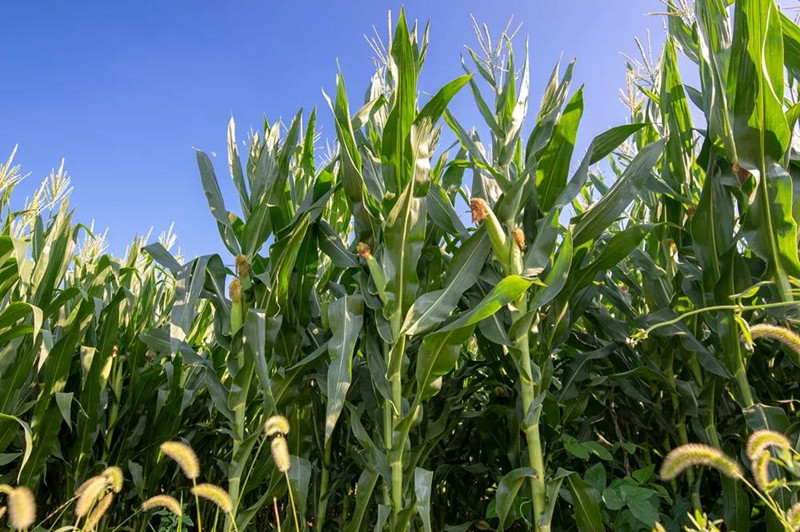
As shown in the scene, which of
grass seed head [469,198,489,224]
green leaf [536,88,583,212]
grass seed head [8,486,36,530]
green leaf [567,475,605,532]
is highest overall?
green leaf [536,88,583,212]

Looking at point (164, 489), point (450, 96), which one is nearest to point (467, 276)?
point (450, 96)

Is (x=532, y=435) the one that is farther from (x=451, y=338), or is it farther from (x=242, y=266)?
(x=242, y=266)

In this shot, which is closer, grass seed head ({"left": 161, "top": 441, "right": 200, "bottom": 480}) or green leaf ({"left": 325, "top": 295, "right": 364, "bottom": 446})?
grass seed head ({"left": 161, "top": 441, "right": 200, "bottom": 480})

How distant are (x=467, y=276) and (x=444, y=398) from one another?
50cm

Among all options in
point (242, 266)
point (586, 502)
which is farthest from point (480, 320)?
point (242, 266)

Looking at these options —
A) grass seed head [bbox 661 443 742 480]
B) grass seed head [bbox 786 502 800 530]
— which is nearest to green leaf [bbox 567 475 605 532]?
grass seed head [bbox 661 443 742 480]

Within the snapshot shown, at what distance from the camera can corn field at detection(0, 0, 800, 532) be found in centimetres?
124

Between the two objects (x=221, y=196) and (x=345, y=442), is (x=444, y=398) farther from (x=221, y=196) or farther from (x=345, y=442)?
(x=221, y=196)

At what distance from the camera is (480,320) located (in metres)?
1.23

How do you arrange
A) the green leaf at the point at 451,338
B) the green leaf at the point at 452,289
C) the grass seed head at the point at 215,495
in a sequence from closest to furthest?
1. the grass seed head at the point at 215,495
2. the green leaf at the point at 451,338
3. the green leaf at the point at 452,289

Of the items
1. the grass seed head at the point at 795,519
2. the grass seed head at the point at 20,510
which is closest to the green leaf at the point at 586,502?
the grass seed head at the point at 795,519

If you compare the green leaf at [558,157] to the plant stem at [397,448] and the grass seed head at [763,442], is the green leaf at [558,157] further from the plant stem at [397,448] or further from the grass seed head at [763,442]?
the grass seed head at [763,442]

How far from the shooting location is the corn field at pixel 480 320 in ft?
4.07

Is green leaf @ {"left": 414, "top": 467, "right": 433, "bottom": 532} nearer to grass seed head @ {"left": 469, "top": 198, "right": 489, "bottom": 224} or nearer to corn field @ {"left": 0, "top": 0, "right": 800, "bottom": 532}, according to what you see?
corn field @ {"left": 0, "top": 0, "right": 800, "bottom": 532}
